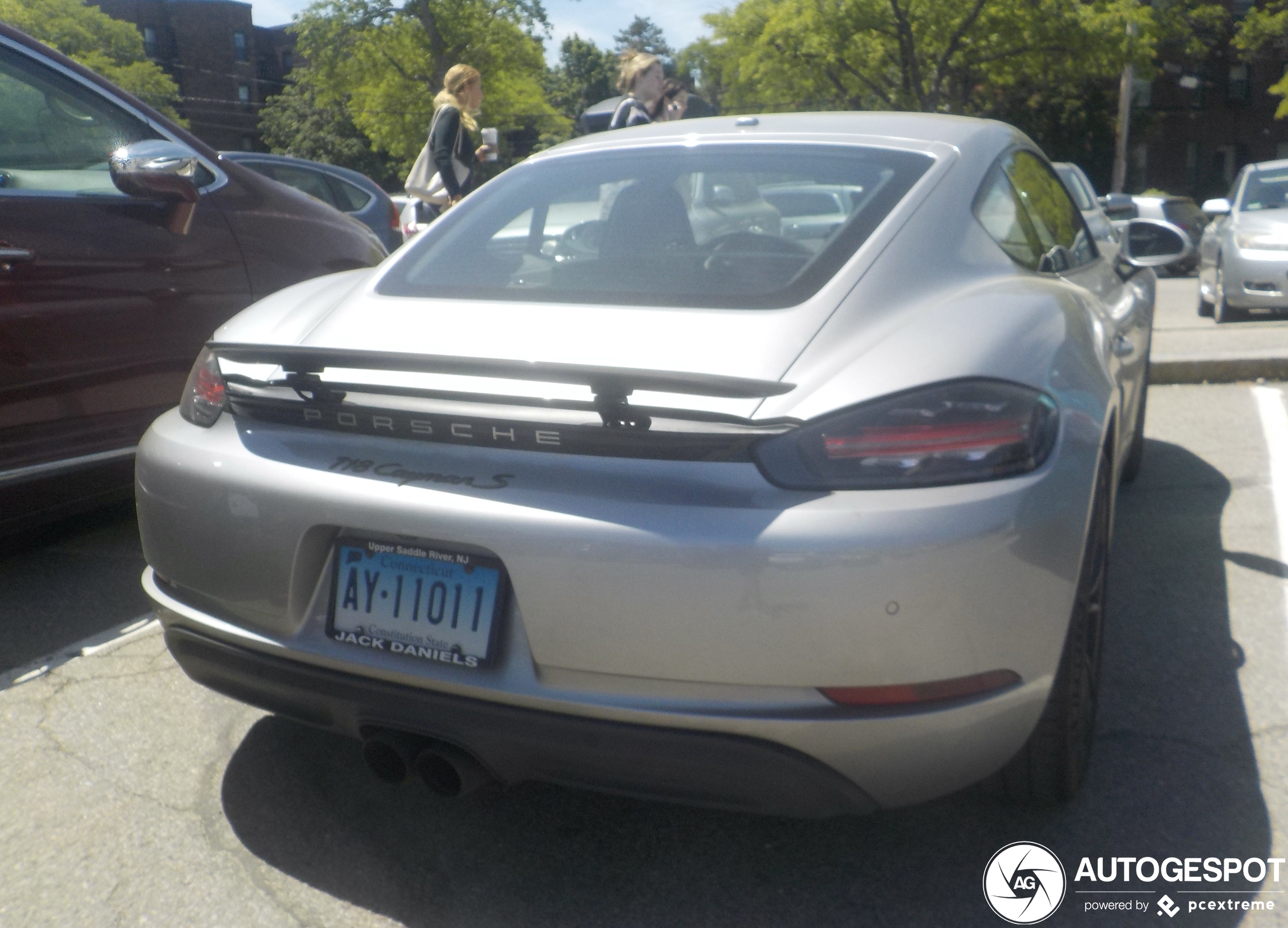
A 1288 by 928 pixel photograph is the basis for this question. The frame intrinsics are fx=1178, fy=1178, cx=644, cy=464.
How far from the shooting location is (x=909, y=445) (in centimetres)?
184

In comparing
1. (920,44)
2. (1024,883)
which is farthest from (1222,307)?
(920,44)

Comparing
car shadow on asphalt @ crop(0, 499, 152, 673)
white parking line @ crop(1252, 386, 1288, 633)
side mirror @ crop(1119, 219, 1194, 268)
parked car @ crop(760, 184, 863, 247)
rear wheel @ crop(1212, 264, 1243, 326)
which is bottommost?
rear wheel @ crop(1212, 264, 1243, 326)

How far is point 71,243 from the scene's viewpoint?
3.49 meters

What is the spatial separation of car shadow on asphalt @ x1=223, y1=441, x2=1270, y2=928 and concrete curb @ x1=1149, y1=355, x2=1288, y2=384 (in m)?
4.86

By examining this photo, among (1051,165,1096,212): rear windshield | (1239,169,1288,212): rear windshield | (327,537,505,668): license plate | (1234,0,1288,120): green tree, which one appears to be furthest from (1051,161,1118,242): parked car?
(1234,0,1288,120): green tree

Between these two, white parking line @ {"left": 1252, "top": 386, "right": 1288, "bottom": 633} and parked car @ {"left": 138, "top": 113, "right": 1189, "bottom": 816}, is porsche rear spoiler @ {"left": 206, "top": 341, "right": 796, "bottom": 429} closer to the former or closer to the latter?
parked car @ {"left": 138, "top": 113, "right": 1189, "bottom": 816}

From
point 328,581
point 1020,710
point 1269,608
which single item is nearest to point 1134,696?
point 1269,608

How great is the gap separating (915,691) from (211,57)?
83.9 m

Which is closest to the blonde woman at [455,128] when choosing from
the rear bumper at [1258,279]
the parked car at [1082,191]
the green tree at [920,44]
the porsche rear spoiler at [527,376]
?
the parked car at [1082,191]

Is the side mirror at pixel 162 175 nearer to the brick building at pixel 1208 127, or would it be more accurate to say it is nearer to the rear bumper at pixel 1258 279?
the rear bumper at pixel 1258 279

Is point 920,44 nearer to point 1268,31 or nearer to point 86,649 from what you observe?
point 1268,31

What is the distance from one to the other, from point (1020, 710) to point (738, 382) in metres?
0.72

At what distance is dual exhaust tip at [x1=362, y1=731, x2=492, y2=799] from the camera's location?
201 cm

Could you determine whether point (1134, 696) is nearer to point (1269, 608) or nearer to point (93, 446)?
point (1269, 608)
